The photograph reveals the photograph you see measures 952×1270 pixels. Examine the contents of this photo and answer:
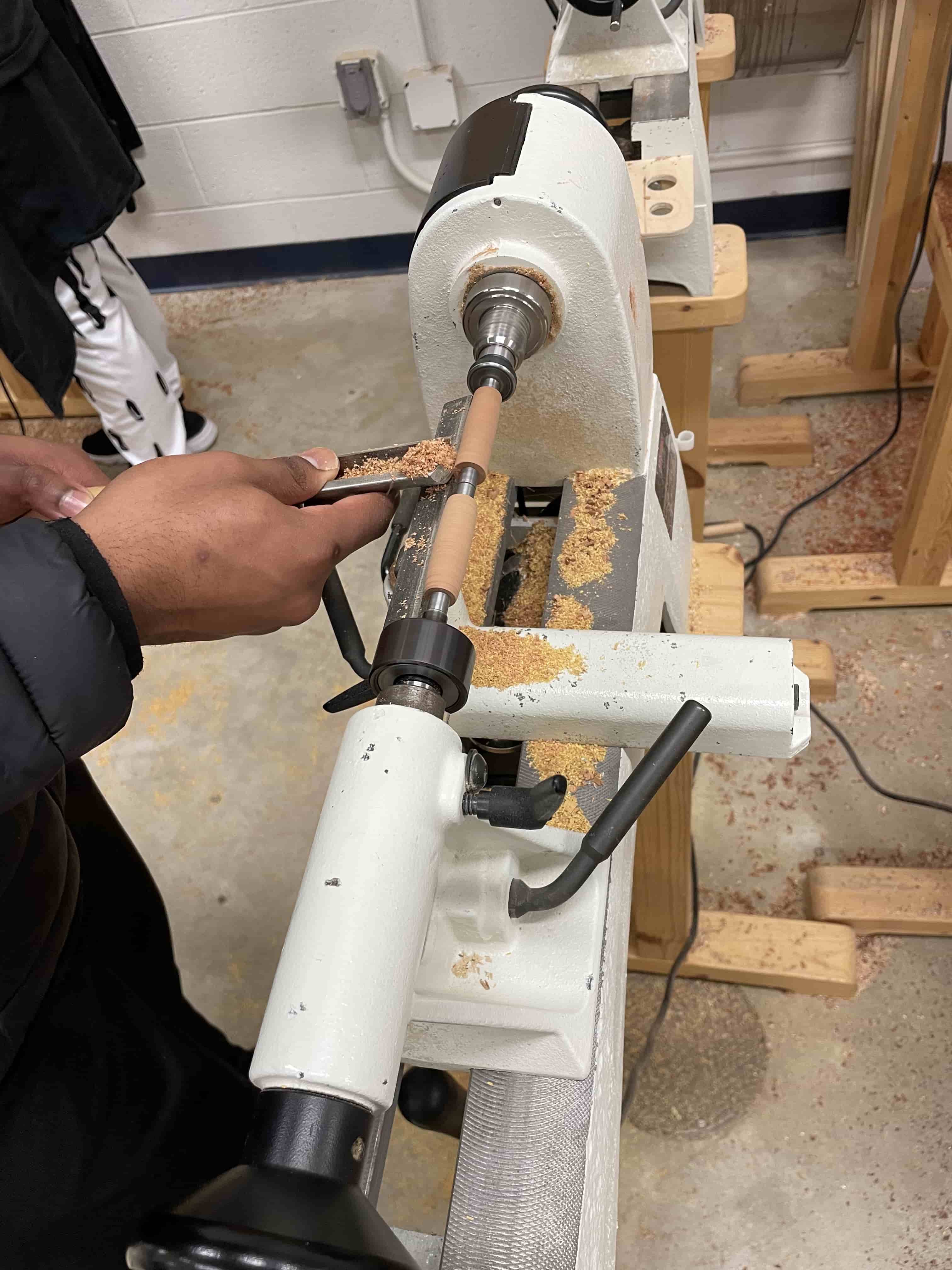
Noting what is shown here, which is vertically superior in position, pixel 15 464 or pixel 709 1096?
pixel 15 464

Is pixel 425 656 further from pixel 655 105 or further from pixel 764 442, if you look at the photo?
pixel 764 442

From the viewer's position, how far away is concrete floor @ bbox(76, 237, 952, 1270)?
130 centimetres

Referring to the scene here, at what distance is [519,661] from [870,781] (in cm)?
120

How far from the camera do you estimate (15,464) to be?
0.79 meters

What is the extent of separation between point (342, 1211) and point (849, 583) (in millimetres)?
1725

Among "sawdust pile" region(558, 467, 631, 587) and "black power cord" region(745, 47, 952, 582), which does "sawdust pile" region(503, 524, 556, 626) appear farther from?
"black power cord" region(745, 47, 952, 582)

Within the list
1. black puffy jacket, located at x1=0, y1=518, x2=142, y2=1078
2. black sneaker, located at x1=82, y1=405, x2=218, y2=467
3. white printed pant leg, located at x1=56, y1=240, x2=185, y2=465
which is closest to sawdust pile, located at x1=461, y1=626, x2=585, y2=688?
black puffy jacket, located at x1=0, y1=518, x2=142, y2=1078

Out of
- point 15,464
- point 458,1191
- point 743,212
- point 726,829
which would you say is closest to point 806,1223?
point 726,829

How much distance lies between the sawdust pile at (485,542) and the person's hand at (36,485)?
0.36 meters

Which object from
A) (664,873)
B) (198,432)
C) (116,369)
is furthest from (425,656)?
(198,432)

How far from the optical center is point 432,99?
2461 mm

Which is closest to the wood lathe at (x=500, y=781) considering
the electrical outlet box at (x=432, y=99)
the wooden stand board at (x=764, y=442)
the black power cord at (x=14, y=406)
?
the wooden stand board at (x=764, y=442)

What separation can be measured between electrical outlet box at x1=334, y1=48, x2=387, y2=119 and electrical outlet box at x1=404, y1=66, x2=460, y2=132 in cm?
8

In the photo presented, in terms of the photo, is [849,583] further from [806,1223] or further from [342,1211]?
[342,1211]
